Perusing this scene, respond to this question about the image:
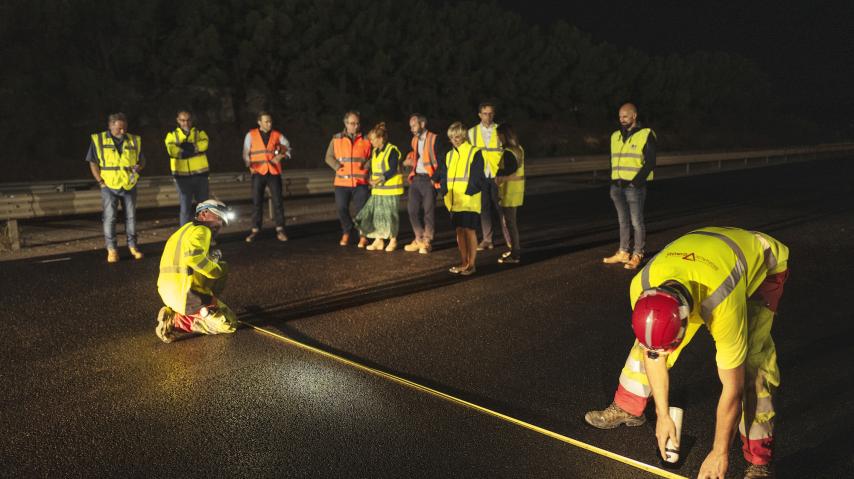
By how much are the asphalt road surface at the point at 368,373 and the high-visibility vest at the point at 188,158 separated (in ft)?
6.05

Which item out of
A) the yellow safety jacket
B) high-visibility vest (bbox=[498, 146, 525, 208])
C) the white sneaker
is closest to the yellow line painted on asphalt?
the yellow safety jacket

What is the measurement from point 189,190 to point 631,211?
266 inches

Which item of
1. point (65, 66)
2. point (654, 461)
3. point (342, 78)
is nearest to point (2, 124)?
point (65, 66)

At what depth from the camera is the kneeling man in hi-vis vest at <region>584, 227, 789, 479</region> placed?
9.85 ft

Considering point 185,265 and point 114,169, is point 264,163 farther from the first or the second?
point 185,265

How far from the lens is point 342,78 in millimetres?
33844

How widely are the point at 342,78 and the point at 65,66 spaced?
12627 mm

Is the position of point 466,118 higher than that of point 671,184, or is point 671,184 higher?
point 466,118

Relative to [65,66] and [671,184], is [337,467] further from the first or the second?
[65,66]

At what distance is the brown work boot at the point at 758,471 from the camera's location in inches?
141

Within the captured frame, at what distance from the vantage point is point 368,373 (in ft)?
16.8

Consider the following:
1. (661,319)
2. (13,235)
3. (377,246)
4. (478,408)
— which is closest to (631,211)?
(377,246)

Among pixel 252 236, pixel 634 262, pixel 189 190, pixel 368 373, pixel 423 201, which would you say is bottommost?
pixel 368 373

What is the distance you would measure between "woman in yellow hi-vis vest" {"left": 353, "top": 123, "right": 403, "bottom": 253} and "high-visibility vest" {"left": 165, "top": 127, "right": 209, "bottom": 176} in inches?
106
